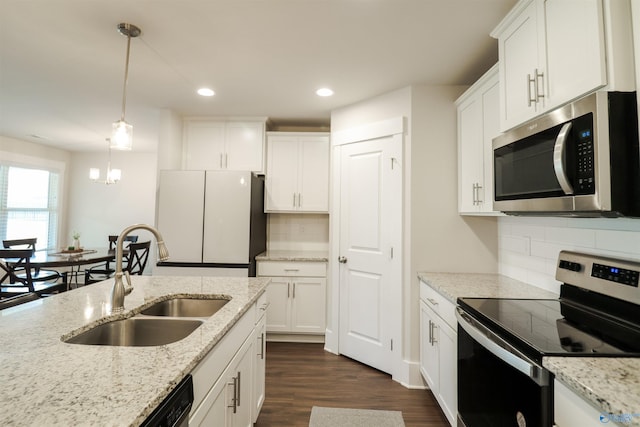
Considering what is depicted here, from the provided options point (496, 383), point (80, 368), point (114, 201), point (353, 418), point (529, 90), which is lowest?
point (353, 418)

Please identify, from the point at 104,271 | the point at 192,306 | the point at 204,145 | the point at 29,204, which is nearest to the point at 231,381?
the point at 192,306

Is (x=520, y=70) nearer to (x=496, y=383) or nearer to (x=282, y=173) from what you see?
(x=496, y=383)

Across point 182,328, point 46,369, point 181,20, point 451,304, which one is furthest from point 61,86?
point 451,304

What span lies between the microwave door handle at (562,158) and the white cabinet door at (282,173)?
103 inches

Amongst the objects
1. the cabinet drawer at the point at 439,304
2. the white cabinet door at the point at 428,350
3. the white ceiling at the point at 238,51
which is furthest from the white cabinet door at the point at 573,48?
the white cabinet door at the point at 428,350

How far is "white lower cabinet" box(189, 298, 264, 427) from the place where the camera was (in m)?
1.01

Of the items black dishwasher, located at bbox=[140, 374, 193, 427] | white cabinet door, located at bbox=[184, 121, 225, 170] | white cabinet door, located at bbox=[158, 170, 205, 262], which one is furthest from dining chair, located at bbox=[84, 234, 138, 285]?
black dishwasher, located at bbox=[140, 374, 193, 427]

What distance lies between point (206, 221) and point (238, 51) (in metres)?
1.63

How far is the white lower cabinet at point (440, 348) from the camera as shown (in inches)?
68.7

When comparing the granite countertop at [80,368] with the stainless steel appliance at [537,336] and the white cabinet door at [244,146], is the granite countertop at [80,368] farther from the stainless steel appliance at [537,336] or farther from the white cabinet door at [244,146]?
the white cabinet door at [244,146]

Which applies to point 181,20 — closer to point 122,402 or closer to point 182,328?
point 182,328

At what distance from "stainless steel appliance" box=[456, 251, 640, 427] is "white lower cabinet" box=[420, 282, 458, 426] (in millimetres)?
203

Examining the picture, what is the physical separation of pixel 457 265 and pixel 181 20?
2633 millimetres

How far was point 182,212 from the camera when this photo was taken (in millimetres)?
3008
